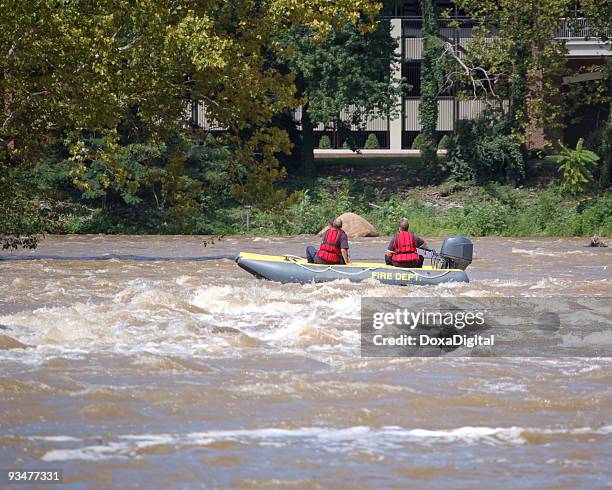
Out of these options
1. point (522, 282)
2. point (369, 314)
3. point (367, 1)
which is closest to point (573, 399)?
point (369, 314)

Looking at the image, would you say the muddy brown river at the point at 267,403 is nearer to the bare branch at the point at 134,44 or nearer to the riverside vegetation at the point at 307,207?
the bare branch at the point at 134,44

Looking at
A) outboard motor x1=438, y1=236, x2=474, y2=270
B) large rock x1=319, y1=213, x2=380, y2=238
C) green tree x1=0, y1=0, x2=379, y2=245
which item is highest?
green tree x1=0, y1=0, x2=379, y2=245

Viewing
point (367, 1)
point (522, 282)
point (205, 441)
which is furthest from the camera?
point (367, 1)

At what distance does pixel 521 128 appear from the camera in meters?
37.8

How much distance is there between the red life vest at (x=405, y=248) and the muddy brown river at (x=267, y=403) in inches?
85.8

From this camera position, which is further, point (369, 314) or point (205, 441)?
point (369, 314)

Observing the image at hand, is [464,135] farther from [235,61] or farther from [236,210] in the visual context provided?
[235,61]

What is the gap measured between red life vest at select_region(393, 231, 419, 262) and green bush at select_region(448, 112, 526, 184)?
18.6 metres

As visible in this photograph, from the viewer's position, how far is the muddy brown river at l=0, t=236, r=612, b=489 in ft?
27.6

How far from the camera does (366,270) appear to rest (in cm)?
1991

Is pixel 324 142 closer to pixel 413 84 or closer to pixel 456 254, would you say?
pixel 413 84

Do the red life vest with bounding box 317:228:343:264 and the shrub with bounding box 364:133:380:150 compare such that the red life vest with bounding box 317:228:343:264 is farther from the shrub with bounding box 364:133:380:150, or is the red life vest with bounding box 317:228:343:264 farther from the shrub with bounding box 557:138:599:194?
the shrub with bounding box 364:133:380:150

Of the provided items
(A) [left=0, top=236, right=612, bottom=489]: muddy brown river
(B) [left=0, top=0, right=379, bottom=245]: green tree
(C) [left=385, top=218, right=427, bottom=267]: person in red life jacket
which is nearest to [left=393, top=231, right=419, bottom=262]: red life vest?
(C) [left=385, top=218, right=427, bottom=267]: person in red life jacket

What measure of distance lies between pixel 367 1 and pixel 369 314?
28.4 ft
